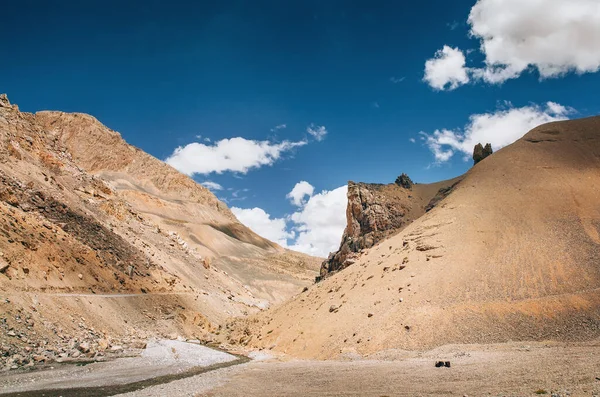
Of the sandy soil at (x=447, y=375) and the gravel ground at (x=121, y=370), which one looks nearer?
the sandy soil at (x=447, y=375)

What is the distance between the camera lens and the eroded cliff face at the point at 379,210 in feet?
175

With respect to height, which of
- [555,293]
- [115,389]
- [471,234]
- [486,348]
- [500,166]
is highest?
[500,166]

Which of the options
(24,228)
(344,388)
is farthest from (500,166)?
(24,228)

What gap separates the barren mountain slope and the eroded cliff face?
7.51m

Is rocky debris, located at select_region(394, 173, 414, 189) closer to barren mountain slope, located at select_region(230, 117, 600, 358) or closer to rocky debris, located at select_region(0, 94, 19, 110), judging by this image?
barren mountain slope, located at select_region(230, 117, 600, 358)

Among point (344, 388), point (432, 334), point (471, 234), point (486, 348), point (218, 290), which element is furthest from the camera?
point (218, 290)

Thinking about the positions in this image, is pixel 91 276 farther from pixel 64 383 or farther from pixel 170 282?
pixel 64 383

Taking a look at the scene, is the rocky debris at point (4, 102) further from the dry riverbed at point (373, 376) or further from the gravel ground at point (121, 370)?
the dry riverbed at point (373, 376)

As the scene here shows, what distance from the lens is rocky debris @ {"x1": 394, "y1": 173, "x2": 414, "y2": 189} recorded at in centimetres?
6106

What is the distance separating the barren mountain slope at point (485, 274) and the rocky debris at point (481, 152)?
9.44 m

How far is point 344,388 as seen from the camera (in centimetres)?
1691

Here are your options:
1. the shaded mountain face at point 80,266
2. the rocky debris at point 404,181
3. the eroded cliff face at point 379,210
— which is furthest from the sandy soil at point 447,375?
the rocky debris at point 404,181

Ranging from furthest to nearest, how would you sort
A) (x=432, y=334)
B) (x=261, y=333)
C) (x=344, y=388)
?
1. (x=261, y=333)
2. (x=432, y=334)
3. (x=344, y=388)

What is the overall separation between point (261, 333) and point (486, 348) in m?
25.1
